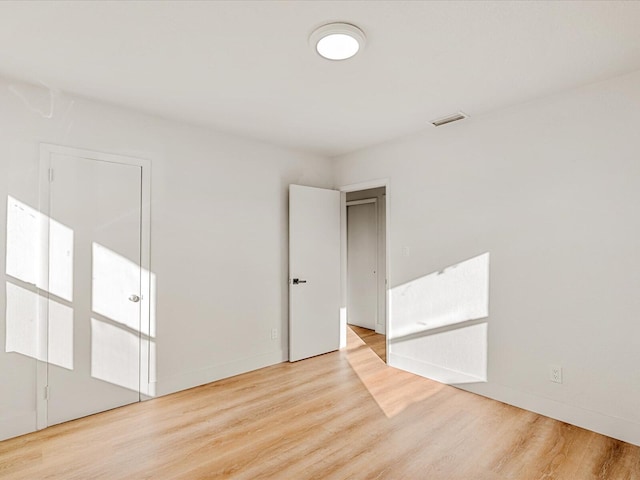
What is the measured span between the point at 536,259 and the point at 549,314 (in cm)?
44

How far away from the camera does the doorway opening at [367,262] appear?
5.51 m

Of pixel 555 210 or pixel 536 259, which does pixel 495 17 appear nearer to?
pixel 555 210

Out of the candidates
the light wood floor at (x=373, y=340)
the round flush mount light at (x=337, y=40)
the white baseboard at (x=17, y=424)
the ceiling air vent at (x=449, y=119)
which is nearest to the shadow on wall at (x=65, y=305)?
the white baseboard at (x=17, y=424)

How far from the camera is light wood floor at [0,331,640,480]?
2.11m

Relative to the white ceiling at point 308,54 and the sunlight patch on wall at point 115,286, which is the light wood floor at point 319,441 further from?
the white ceiling at point 308,54

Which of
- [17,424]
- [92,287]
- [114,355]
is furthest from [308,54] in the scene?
[17,424]

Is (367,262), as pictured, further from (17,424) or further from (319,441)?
(17,424)

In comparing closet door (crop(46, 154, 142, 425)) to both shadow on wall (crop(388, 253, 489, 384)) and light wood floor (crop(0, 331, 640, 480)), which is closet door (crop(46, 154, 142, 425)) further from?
shadow on wall (crop(388, 253, 489, 384))

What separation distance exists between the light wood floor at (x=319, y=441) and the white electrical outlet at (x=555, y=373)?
303 millimetres

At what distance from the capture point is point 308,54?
7.10ft

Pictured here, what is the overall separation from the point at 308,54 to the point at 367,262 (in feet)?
13.1

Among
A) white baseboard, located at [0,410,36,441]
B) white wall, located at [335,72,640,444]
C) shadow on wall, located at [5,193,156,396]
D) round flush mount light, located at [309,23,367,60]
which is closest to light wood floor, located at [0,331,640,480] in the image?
white baseboard, located at [0,410,36,441]

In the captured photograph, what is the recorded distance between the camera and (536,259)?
285 cm

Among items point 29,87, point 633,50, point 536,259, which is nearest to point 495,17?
point 633,50
